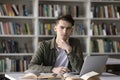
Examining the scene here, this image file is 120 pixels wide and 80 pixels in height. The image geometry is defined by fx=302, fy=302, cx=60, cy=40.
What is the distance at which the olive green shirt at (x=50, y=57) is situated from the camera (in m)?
3.15

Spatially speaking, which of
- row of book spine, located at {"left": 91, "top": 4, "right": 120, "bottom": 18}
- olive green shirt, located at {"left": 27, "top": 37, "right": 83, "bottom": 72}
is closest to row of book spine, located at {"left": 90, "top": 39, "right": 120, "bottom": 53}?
row of book spine, located at {"left": 91, "top": 4, "right": 120, "bottom": 18}

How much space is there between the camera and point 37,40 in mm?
5543

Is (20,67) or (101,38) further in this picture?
(101,38)

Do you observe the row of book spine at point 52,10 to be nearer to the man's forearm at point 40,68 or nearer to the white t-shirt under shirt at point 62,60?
the white t-shirt under shirt at point 62,60

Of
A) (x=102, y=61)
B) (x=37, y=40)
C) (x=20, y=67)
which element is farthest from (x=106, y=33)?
(x=102, y=61)

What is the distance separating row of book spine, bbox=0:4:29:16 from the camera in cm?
540

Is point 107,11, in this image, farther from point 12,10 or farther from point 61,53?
point 61,53

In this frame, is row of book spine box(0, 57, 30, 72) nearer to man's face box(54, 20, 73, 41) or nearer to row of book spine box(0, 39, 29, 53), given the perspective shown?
row of book spine box(0, 39, 29, 53)

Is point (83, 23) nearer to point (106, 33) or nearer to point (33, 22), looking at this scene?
point (106, 33)

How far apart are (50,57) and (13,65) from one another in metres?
2.41

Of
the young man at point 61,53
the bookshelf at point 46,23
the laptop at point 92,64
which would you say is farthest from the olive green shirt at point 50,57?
the bookshelf at point 46,23

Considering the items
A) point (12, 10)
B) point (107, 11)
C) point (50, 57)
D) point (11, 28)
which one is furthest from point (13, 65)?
point (50, 57)

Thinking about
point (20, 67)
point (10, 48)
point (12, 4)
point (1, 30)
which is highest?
point (12, 4)

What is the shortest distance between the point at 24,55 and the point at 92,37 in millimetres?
1387
